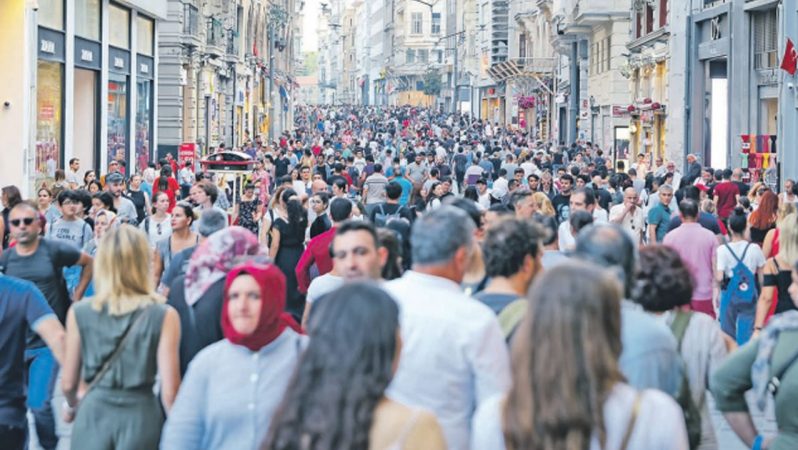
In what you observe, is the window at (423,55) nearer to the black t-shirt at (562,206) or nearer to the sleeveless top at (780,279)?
the black t-shirt at (562,206)

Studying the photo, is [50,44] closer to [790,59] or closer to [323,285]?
[790,59]

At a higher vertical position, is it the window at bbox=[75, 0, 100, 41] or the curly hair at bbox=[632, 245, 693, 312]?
the window at bbox=[75, 0, 100, 41]

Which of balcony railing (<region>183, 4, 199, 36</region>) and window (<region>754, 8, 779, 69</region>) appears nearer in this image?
window (<region>754, 8, 779, 69</region>)

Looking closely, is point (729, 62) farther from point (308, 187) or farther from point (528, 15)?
point (528, 15)

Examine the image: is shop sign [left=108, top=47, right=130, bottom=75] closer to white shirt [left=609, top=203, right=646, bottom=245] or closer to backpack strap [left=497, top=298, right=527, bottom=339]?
white shirt [left=609, top=203, right=646, bottom=245]

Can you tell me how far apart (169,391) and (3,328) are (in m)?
1.04

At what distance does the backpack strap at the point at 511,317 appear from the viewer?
19.2ft

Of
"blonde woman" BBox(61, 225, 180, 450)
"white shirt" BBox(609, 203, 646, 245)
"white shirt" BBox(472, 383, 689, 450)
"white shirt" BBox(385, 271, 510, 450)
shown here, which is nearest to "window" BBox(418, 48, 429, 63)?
"white shirt" BBox(609, 203, 646, 245)

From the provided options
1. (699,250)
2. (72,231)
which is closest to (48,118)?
(72,231)

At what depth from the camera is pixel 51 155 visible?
2828cm

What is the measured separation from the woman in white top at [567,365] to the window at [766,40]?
27479 mm

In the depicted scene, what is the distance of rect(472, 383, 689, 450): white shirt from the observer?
3.95 meters

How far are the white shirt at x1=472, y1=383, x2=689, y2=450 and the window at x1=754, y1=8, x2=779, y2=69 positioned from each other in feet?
89.6

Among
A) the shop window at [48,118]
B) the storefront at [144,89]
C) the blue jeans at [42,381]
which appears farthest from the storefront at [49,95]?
the blue jeans at [42,381]
